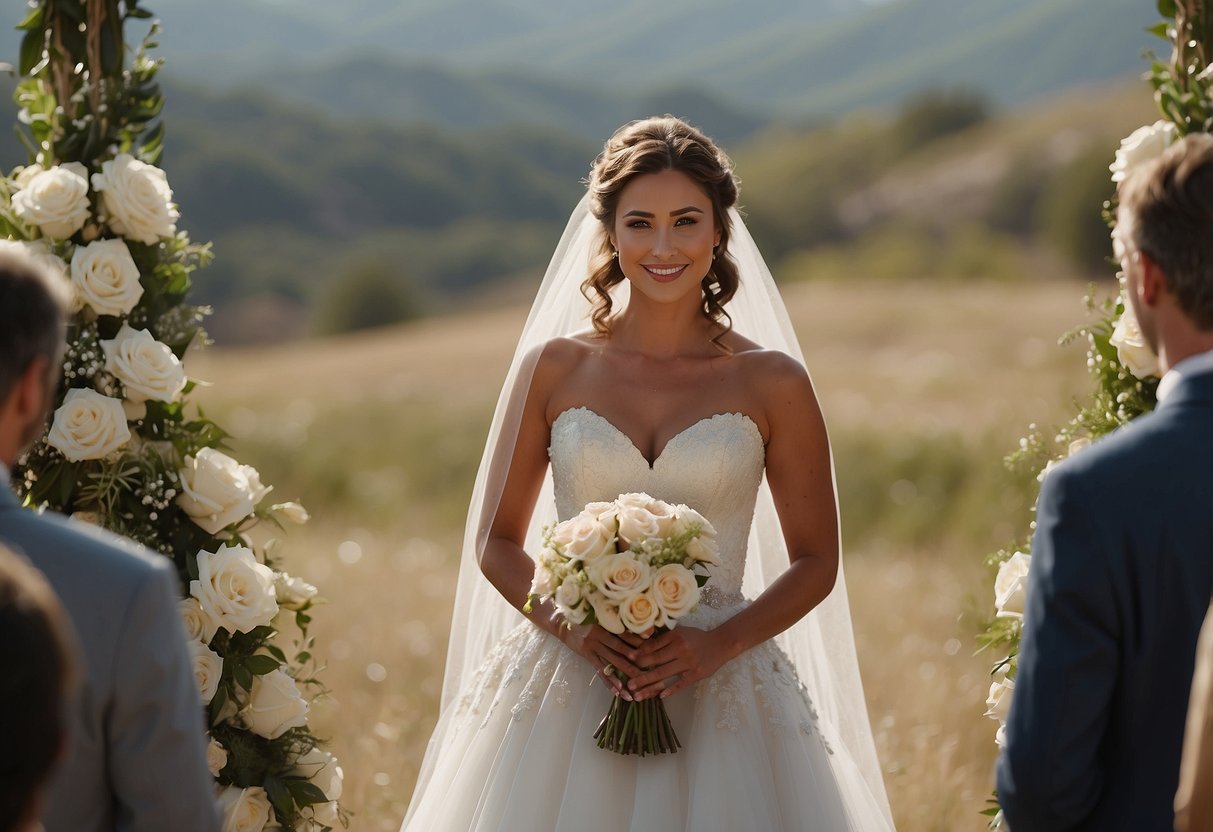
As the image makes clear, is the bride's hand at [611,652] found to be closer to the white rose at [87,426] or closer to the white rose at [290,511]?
the white rose at [290,511]

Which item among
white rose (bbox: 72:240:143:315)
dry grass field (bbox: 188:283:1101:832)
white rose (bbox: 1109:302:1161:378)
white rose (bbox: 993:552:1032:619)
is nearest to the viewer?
white rose (bbox: 1109:302:1161:378)

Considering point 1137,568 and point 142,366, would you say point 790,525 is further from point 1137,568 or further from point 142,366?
point 142,366

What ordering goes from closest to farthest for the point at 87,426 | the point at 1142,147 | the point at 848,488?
1. the point at 1142,147
2. the point at 87,426
3. the point at 848,488

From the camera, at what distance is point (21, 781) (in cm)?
200

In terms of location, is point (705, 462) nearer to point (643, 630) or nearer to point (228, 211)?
point (643, 630)

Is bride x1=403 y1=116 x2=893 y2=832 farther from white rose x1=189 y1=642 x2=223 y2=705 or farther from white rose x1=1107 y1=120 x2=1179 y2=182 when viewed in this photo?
white rose x1=1107 y1=120 x2=1179 y2=182

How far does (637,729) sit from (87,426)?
2056 millimetres

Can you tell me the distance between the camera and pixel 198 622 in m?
4.85

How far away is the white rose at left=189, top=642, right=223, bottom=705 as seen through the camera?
15.7 feet

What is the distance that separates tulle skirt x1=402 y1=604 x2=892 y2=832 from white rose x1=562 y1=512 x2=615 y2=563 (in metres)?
0.59

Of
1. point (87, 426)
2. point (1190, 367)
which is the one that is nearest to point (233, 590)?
point (87, 426)

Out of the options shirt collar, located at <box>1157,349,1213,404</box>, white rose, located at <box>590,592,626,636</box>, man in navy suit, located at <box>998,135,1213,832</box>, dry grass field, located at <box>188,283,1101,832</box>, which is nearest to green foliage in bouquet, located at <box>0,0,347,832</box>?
dry grass field, located at <box>188,283,1101,832</box>

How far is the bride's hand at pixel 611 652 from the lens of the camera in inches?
172

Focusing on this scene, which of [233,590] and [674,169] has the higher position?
[674,169]
